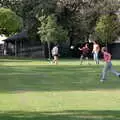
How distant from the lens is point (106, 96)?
1723cm

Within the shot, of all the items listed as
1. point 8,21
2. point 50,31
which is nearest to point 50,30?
point 50,31

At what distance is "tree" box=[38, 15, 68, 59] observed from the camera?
2539 inches

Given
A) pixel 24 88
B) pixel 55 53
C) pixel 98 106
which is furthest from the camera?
pixel 55 53

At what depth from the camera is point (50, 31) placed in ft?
211

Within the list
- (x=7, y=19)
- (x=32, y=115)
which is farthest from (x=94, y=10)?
(x=32, y=115)

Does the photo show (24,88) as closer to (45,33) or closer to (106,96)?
(106,96)

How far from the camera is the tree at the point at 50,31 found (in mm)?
64500

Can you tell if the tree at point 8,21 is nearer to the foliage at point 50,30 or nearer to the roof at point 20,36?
the foliage at point 50,30

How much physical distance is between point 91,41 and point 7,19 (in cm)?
1598

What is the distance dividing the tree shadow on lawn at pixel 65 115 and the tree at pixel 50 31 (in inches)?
2017

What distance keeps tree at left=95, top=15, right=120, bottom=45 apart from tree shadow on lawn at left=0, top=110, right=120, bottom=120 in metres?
52.8

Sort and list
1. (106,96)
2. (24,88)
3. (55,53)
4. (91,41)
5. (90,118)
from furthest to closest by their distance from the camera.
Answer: (91,41) → (55,53) → (24,88) → (106,96) → (90,118)

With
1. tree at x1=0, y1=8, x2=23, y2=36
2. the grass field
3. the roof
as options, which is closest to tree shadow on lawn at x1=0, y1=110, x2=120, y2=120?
the grass field

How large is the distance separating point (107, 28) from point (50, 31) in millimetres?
7970
